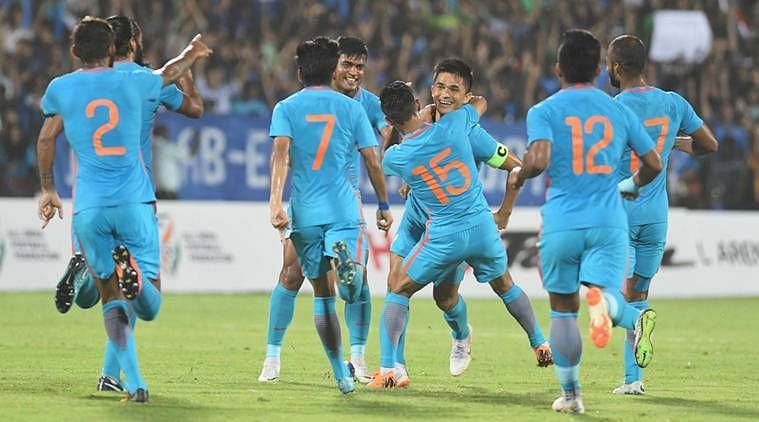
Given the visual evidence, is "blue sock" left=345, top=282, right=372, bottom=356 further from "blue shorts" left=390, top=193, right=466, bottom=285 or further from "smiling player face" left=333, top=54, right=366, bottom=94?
"smiling player face" left=333, top=54, right=366, bottom=94

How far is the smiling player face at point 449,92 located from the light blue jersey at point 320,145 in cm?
70

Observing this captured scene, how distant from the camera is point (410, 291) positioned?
10367 millimetres

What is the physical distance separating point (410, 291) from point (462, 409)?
136 centimetres

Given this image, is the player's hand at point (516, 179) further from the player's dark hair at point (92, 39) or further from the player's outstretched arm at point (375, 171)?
the player's dark hair at point (92, 39)

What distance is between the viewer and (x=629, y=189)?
898cm

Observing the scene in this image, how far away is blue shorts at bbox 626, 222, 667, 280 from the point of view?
1040 centimetres

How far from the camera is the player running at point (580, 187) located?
865 cm

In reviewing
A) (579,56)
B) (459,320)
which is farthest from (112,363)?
(579,56)

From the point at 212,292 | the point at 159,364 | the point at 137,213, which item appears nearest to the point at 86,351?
the point at 159,364

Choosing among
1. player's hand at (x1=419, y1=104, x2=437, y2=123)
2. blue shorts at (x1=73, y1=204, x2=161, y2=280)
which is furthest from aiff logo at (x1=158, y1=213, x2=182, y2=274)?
blue shorts at (x1=73, y1=204, x2=161, y2=280)

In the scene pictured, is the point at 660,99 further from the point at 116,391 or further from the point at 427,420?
the point at 116,391

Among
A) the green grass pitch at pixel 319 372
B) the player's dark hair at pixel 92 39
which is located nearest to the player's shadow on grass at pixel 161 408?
the green grass pitch at pixel 319 372

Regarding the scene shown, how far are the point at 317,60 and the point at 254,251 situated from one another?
1059 cm

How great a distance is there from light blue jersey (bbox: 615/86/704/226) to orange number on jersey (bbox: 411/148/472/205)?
1.10m
